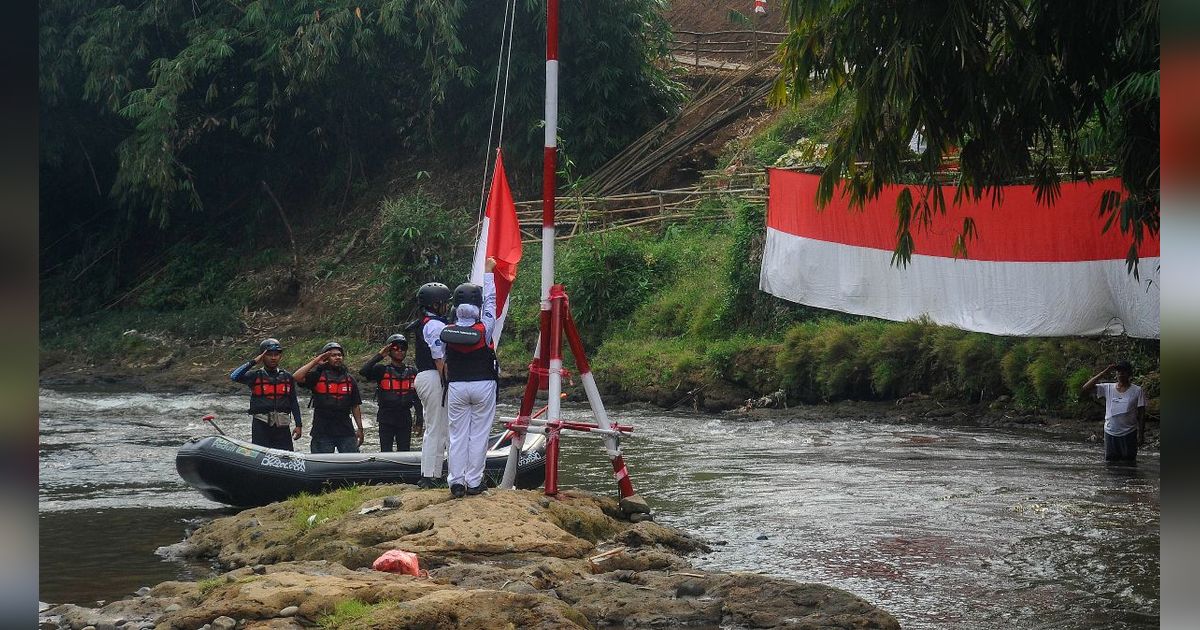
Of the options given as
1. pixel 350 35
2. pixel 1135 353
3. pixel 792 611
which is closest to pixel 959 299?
pixel 1135 353

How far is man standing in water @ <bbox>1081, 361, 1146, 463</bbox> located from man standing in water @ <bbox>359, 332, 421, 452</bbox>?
7.23 meters

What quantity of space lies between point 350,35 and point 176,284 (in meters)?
8.59

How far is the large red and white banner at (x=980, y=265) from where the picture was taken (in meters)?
17.5

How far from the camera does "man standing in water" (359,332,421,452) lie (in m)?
12.3

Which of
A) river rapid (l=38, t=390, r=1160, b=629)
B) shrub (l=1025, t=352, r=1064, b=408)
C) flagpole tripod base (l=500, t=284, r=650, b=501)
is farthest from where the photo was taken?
shrub (l=1025, t=352, r=1064, b=408)

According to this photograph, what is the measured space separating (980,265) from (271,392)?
11.1m

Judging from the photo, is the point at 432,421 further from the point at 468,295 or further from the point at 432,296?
the point at 468,295

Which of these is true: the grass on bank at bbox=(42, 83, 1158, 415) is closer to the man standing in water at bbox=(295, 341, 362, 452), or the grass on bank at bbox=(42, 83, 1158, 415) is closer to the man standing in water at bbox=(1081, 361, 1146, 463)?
the man standing in water at bbox=(1081, 361, 1146, 463)

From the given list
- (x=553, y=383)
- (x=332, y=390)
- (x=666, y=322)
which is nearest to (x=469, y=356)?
(x=553, y=383)

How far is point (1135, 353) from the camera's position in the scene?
17.6 meters

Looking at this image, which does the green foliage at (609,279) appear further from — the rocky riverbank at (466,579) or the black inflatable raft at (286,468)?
the rocky riverbank at (466,579)

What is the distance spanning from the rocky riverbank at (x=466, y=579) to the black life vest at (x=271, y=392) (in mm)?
2131

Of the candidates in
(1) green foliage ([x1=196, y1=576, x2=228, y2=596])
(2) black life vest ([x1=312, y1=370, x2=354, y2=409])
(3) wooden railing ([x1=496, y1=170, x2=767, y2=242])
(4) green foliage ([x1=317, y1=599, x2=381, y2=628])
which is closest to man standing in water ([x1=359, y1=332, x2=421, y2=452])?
(2) black life vest ([x1=312, y1=370, x2=354, y2=409])

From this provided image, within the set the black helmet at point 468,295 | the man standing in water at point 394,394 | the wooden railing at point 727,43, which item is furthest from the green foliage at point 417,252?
the black helmet at point 468,295
